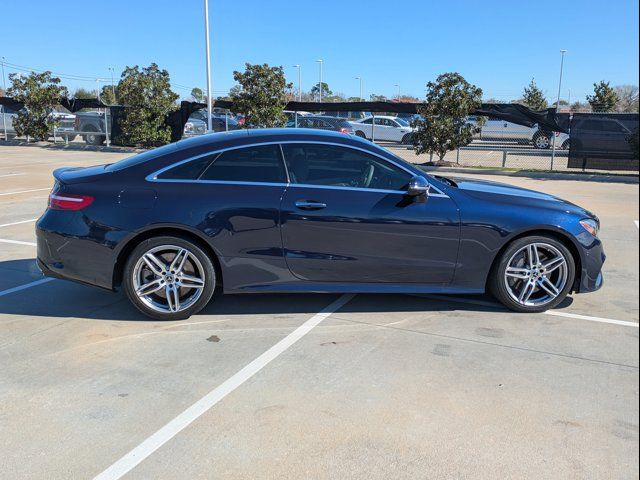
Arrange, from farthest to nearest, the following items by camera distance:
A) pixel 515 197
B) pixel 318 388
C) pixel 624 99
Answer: pixel 624 99, pixel 515 197, pixel 318 388

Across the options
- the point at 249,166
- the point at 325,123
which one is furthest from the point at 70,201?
the point at 325,123

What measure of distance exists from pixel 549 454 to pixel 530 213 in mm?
2310

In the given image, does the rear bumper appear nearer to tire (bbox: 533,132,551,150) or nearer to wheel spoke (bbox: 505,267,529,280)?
wheel spoke (bbox: 505,267,529,280)

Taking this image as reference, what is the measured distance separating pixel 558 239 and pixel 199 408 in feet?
10.8

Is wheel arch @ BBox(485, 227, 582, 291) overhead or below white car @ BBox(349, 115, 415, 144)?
below

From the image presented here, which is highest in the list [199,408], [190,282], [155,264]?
[155,264]

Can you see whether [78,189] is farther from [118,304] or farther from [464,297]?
[464,297]

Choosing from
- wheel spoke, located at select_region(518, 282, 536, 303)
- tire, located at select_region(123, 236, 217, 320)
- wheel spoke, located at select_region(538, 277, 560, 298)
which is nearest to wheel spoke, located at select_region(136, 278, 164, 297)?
tire, located at select_region(123, 236, 217, 320)

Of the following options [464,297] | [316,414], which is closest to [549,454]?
[316,414]

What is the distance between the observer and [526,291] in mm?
4707

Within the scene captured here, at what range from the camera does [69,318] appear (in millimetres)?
4602

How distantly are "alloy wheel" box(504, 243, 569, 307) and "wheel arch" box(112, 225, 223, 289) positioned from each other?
98.4 inches

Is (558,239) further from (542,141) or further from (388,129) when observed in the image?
(388,129)

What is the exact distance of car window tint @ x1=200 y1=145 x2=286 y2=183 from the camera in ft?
14.8
